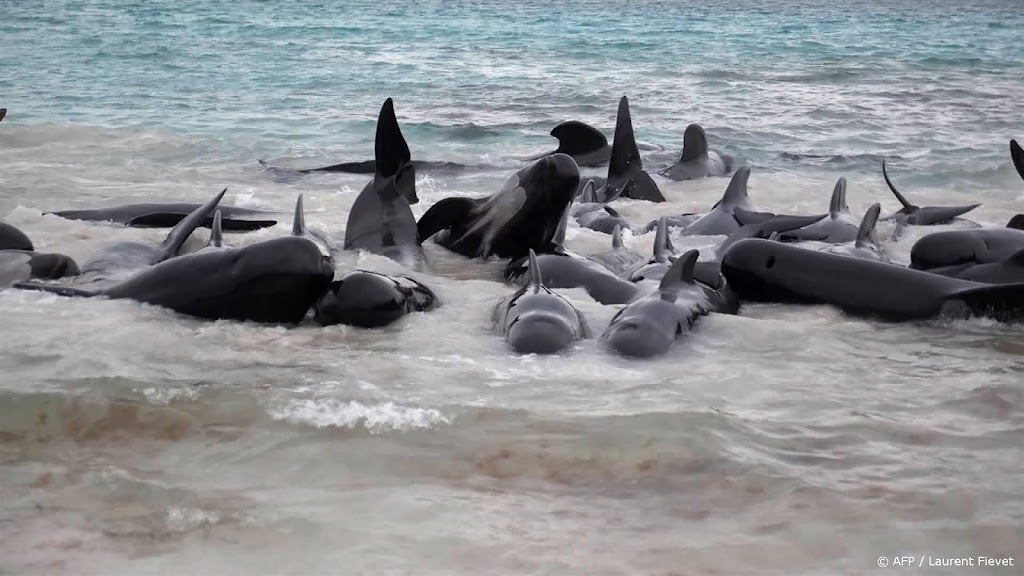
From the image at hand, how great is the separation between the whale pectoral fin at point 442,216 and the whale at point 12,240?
2.52 m

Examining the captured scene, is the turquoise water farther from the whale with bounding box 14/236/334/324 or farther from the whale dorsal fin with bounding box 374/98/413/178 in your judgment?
the whale with bounding box 14/236/334/324

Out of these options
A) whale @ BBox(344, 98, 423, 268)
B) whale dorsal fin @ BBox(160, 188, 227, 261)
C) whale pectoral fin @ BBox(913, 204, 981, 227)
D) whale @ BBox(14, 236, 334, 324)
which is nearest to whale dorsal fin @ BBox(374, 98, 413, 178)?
whale @ BBox(344, 98, 423, 268)

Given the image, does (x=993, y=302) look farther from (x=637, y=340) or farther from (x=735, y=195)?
(x=735, y=195)

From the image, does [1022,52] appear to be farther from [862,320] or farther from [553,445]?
[553,445]

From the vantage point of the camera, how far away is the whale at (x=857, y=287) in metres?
5.91

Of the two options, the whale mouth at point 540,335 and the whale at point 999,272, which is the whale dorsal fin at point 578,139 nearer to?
the whale at point 999,272

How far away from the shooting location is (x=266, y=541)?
3.55 meters

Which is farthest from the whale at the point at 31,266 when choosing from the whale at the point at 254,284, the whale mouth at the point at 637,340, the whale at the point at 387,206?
the whale mouth at the point at 637,340

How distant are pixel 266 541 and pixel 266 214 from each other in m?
5.70

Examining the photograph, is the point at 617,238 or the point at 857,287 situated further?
the point at 617,238

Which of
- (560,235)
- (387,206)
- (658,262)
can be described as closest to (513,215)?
(560,235)

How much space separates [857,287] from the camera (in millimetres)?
6207

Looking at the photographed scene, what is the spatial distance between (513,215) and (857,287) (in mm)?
2315

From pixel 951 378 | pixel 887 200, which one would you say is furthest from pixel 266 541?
pixel 887 200
